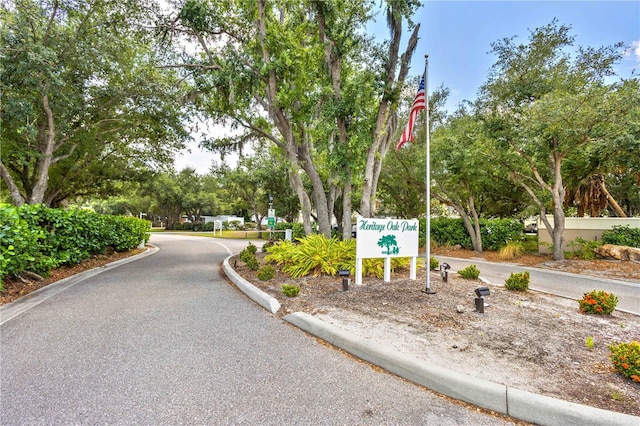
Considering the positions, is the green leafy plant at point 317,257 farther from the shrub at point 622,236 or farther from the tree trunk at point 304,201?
the shrub at point 622,236

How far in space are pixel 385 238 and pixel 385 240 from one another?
41 mm

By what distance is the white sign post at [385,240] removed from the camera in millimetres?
5781

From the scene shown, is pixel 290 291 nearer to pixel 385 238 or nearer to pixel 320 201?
pixel 385 238

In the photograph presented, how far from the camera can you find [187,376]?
286 cm

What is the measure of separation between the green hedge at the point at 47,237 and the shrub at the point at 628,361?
8243 mm

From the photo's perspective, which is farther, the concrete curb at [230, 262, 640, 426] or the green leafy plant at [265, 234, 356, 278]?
the green leafy plant at [265, 234, 356, 278]

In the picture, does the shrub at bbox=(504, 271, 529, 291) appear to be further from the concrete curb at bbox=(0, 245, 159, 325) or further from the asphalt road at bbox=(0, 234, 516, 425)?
the concrete curb at bbox=(0, 245, 159, 325)

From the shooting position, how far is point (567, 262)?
10.9 meters

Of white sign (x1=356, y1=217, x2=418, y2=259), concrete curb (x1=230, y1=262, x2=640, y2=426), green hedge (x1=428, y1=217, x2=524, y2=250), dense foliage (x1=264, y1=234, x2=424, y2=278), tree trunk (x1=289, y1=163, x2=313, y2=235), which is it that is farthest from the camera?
green hedge (x1=428, y1=217, x2=524, y2=250)

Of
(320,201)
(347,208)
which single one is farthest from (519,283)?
(320,201)

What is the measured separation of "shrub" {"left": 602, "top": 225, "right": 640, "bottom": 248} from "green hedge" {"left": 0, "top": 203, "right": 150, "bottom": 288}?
17.7 m

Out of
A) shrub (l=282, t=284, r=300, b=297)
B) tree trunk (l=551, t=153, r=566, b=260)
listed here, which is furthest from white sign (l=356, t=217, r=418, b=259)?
tree trunk (l=551, t=153, r=566, b=260)

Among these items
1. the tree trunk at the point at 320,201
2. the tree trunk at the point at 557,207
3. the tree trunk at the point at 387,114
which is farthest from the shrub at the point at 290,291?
the tree trunk at the point at 557,207

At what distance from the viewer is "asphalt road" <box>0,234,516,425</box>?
232 cm
